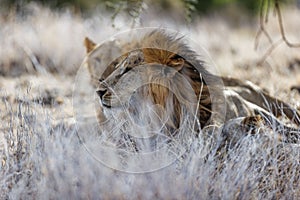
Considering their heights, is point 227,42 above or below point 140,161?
below

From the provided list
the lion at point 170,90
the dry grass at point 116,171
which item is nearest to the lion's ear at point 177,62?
the lion at point 170,90

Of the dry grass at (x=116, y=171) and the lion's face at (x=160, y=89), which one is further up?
the lion's face at (x=160, y=89)

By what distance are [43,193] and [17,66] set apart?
457 centimetres

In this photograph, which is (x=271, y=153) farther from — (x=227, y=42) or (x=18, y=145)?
(x=227, y=42)

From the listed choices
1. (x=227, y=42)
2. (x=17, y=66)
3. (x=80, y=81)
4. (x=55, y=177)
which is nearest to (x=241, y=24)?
(x=227, y=42)

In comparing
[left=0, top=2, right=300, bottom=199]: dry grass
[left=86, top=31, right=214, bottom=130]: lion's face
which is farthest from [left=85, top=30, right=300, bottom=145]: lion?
[left=0, top=2, right=300, bottom=199]: dry grass

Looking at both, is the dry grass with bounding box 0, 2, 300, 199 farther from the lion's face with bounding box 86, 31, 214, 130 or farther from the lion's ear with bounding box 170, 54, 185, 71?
the lion's ear with bounding box 170, 54, 185, 71

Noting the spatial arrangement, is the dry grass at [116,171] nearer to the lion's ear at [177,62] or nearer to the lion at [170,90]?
the lion at [170,90]

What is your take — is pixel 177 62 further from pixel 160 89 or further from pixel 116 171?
pixel 116 171

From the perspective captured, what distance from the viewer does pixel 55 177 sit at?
3438 millimetres

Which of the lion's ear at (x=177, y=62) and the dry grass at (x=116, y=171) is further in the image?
the lion's ear at (x=177, y=62)

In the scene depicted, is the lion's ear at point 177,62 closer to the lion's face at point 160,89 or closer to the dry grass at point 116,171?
the lion's face at point 160,89

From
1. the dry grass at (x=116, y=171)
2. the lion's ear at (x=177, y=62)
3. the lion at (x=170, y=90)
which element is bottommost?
the dry grass at (x=116, y=171)

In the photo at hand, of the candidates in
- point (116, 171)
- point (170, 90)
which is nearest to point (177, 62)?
point (170, 90)
